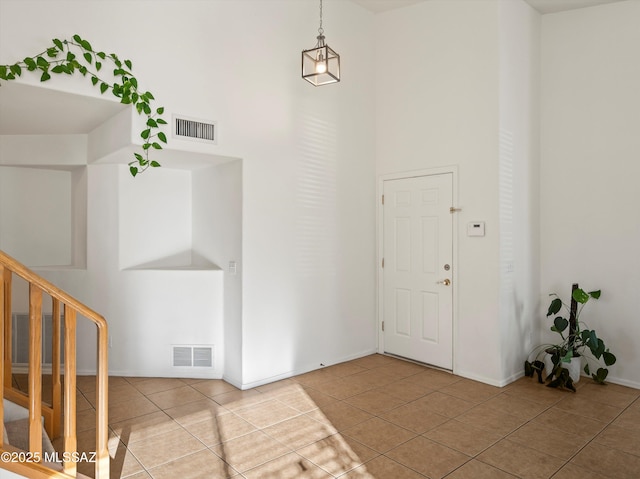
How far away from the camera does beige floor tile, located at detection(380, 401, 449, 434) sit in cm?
316

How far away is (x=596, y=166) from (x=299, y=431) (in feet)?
12.0

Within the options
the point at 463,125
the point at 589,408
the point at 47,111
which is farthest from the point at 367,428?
the point at 47,111

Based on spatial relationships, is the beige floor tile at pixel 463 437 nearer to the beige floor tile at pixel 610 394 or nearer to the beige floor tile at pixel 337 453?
the beige floor tile at pixel 337 453

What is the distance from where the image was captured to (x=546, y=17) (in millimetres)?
4539

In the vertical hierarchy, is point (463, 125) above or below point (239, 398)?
above

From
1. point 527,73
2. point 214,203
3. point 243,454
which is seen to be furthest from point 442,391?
point 527,73

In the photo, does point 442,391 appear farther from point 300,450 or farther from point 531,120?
point 531,120

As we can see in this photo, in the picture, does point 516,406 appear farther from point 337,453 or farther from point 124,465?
point 124,465

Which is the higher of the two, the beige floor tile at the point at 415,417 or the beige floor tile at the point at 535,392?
the beige floor tile at the point at 535,392

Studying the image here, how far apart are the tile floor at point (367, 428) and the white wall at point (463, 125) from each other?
55cm

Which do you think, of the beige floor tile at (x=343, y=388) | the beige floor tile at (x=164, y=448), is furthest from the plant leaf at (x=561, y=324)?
the beige floor tile at (x=164, y=448)

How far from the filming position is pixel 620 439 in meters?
2.97

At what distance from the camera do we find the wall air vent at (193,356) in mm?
4227

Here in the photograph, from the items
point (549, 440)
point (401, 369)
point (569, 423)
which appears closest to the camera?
point (549, 440)
